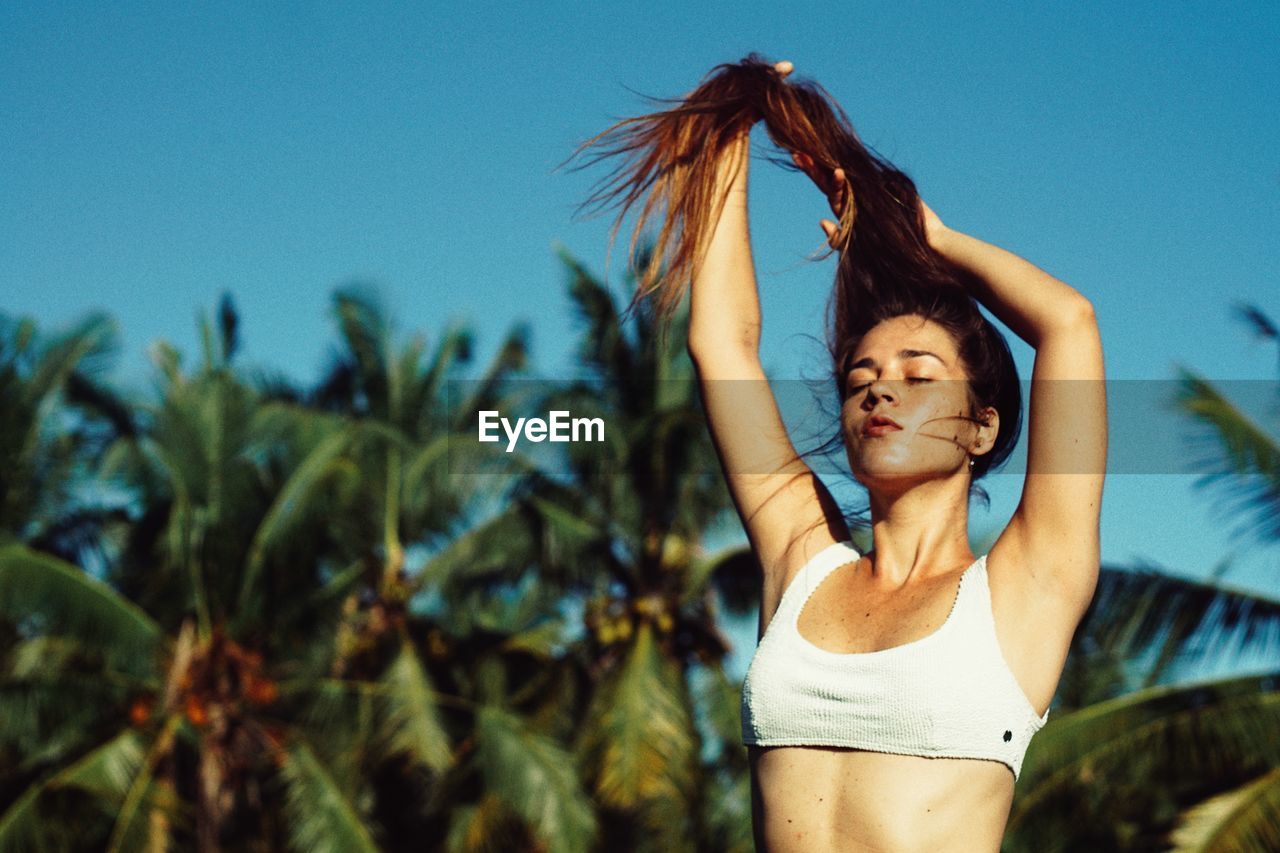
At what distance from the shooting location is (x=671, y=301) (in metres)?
2.78

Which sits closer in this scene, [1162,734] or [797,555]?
[797,555]

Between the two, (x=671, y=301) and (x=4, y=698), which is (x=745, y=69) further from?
(x=4, y=698)

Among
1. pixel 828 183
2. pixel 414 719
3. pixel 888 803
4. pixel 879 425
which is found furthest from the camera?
pixel 414 719

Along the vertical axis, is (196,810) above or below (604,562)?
below

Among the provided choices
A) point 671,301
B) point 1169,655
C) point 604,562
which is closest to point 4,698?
point 604,562

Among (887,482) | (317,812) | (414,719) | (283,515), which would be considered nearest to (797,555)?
(887,482)

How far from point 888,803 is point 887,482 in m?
0.50

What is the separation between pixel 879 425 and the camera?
2428 millimetres

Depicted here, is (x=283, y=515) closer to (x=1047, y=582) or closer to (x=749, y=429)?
(x=749, y=429)

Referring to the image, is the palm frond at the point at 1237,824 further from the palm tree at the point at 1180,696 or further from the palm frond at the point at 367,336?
the palm frond at the point at 367,336

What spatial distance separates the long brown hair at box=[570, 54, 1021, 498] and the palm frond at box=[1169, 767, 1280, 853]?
291 inches

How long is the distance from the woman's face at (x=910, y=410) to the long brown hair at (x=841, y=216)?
4 centimetres

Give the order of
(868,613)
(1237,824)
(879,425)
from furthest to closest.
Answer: (1237,824) → (879,425) → (868,613)

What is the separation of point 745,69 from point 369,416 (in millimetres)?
15551
